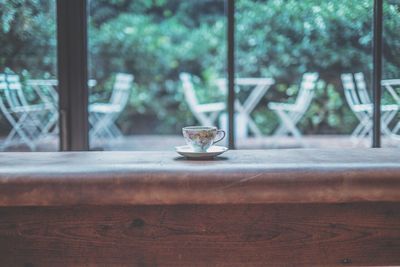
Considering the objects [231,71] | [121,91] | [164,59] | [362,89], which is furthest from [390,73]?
[164,59]

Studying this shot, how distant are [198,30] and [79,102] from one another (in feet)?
12.2

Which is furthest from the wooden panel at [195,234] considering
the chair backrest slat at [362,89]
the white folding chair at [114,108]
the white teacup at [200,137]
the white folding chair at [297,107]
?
the white folding chair at [297,107]

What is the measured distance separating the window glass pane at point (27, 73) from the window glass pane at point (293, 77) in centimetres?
165

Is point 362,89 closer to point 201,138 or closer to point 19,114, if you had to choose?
point 19,114

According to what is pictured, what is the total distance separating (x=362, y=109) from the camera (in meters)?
3.76

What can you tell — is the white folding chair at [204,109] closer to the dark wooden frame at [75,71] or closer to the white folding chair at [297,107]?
the white folding chair at [297,107]

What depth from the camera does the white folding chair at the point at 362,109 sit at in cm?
328

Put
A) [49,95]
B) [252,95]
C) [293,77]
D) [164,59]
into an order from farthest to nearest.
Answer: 1. [164,59]
2. [293,77]
3. [252,95]
4. [49,95]

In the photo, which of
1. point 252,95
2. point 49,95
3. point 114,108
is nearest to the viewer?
point 49,95

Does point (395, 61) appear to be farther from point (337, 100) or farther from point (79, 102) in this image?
point (337, 100)

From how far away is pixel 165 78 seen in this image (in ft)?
21.5

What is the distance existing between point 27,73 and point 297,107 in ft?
9.52

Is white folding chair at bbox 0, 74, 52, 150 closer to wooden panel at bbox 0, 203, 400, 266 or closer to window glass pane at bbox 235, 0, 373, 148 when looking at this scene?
window glass pane at bbox 235, 0, 373, 148

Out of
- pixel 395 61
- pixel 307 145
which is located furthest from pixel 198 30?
pixel 395 61
